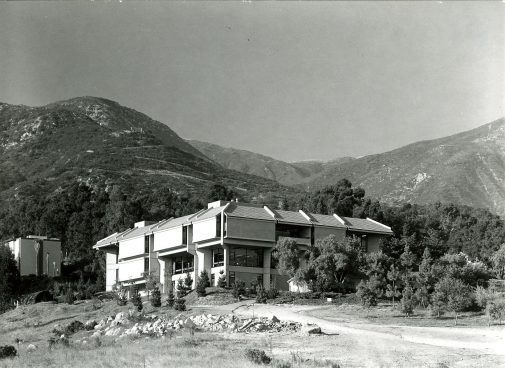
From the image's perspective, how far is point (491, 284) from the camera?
227ft

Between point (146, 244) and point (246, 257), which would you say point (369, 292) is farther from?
point (146, 244)

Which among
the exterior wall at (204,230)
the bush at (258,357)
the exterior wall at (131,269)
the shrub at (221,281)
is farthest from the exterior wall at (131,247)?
the bush at (258,357)

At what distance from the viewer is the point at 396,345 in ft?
143

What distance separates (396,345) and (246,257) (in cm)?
3379

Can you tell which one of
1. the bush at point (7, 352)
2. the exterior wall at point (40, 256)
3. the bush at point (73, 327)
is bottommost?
the bush at point (7, 352)

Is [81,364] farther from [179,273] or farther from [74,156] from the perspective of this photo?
[74,156]

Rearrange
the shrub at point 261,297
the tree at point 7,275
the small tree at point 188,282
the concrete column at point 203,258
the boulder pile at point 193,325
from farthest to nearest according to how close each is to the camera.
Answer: the tree at point 7,275 < the concrete column at point 203,258 < the small tree at point 188,282 < the shrub at point 261,297 < the boulder pile at point 193,325

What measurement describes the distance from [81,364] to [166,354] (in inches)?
150

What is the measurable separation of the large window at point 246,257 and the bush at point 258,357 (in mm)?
→ 35942

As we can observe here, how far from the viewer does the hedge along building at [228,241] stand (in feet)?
247

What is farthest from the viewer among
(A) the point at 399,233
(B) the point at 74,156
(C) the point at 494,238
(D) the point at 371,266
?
(B) the point at 74,156

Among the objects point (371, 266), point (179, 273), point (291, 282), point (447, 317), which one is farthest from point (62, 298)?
point (447, 317)

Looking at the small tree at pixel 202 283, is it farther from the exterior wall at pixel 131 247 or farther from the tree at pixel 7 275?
the tree at pixel 7 275

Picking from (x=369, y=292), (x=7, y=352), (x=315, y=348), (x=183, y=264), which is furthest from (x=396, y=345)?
(x=183, y=264)
